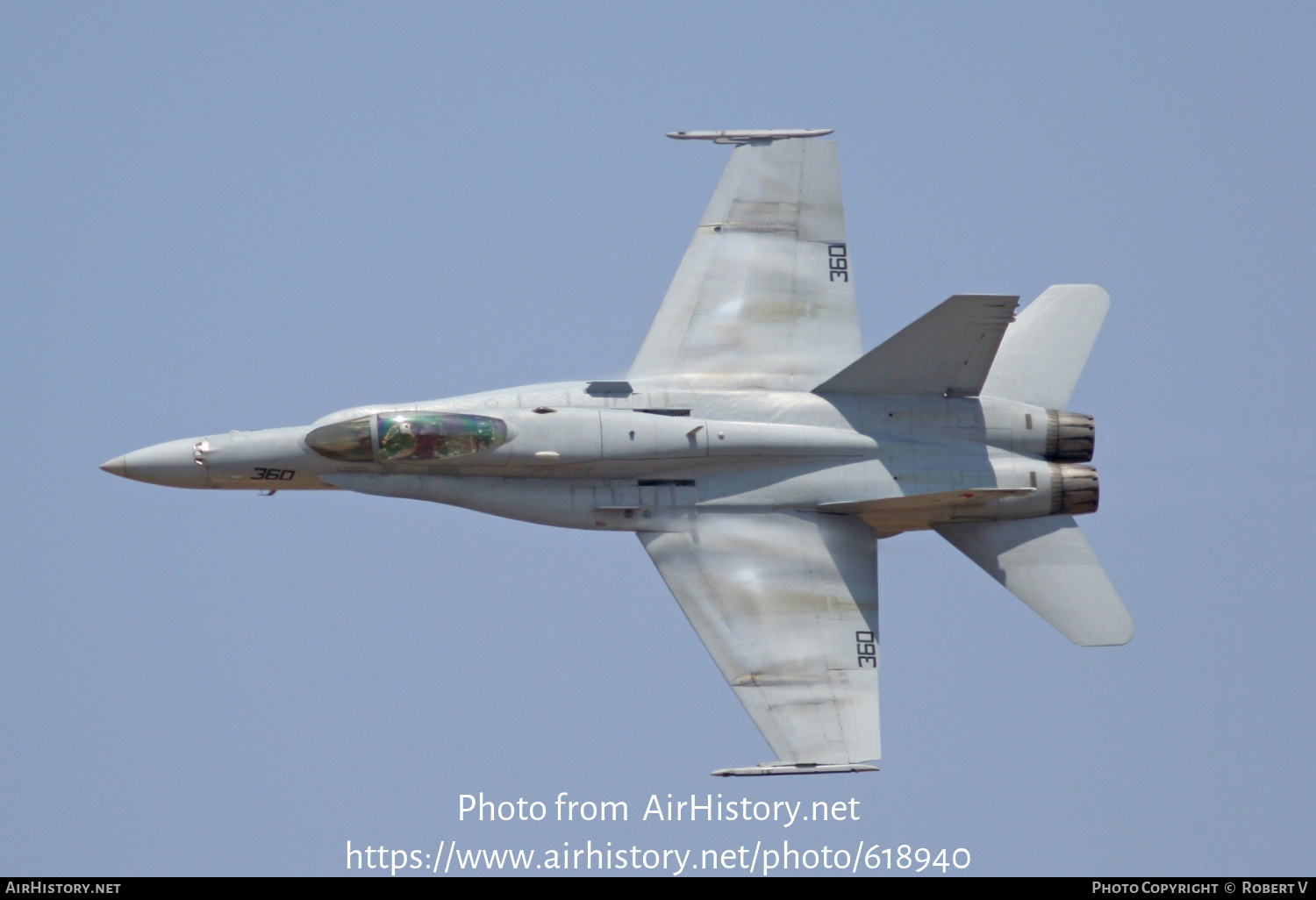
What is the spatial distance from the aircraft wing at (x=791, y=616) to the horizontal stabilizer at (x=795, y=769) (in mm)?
89

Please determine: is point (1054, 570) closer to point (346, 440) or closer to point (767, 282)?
point (767, 282)

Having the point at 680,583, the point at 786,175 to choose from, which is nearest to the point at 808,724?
the point at 680,583

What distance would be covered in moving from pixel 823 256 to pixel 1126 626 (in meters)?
6.38

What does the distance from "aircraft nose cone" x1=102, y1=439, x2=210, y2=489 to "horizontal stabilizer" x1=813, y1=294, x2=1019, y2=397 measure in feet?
26.2

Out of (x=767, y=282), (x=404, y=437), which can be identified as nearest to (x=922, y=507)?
(x=767, y=282)

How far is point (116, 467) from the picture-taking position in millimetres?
25781

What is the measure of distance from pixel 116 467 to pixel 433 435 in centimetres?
406

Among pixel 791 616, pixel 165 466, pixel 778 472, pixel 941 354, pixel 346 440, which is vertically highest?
pixel 941 354

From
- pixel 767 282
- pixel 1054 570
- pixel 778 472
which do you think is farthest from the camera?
pixel 767 282

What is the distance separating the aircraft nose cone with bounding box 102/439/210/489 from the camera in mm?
25688

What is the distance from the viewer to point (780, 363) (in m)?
27.0

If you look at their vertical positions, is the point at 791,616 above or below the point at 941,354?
below

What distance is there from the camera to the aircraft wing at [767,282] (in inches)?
1064

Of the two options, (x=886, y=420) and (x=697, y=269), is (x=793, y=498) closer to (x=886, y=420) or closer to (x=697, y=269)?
(x=886, y=420)
